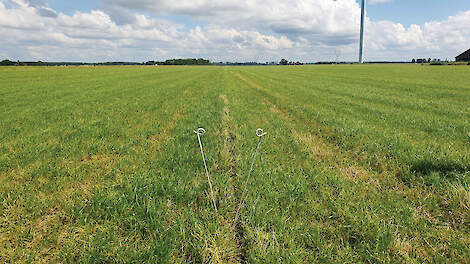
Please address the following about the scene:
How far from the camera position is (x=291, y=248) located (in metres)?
2.99

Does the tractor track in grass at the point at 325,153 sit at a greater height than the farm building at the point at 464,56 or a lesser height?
lesser

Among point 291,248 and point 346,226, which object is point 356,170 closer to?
point 346,226

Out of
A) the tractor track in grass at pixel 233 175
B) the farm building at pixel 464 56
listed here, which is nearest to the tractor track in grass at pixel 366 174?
the tractor track in grass at pixel 233 175

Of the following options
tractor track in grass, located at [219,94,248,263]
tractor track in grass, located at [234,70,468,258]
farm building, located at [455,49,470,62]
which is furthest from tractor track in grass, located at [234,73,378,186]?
farm building, located at [455,49,470,62]

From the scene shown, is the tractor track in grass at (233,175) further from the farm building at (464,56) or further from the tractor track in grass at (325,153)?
the farm building at (464,56)

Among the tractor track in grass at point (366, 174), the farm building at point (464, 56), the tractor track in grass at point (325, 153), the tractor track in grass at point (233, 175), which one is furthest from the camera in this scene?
the farm building at point (464, 56)

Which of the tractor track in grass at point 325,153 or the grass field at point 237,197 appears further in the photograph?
the tractor track in grass at point 325,153

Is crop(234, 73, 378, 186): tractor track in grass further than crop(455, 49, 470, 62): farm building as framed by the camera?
No

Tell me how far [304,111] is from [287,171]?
7751 millimetres

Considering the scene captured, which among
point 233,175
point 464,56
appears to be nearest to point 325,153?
point 233,175

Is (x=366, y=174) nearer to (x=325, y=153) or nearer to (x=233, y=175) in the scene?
(x=325, y=153)

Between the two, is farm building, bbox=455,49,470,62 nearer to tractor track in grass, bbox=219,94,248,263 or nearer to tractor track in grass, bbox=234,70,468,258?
tractor track in grass, bbox=234,70,468,258

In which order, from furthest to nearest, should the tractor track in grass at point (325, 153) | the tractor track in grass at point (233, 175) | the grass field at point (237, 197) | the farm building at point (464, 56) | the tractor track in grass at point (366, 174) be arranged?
1. the farm building at point (464, 56)
2. the tractor track in grass at point (325, 153)
3. the tractor track in grass at point (366, 174)
4. the tractor track in grass at point (233, 175)
5. the grass field at point (237, 197)

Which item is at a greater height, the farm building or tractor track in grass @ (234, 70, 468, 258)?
the farm building
